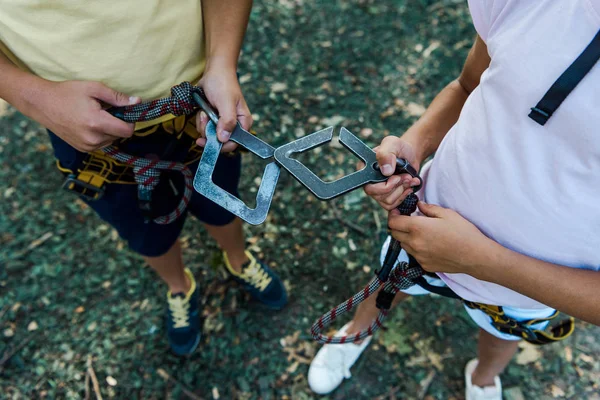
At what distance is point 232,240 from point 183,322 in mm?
449

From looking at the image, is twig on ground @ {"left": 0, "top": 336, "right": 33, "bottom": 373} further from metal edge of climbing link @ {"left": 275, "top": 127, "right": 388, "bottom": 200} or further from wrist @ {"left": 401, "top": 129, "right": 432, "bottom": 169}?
wrist @ {"left": 401, "top": 129, "right": 432, "bottom": 169}


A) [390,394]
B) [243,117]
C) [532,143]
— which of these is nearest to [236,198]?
[243,117]

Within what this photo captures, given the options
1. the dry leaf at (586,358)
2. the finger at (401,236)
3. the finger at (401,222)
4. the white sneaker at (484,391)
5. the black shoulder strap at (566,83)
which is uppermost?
the black shoulder strap at (566,83)

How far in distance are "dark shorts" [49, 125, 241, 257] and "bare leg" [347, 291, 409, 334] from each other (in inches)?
26.0

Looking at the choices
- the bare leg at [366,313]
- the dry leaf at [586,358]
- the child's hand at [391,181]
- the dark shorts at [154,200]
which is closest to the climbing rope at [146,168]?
the dark shorts at [154,200]

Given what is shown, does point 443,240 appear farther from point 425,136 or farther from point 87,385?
point 87,385

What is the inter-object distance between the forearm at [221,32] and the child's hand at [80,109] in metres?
0.29

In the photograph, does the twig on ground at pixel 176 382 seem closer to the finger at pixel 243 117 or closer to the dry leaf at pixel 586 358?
the finger at pixel 243 117

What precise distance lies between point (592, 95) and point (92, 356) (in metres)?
2.18

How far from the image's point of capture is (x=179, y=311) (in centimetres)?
204

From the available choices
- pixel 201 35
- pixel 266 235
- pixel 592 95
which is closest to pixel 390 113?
pixel 266 235

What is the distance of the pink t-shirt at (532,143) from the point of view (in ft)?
2.80

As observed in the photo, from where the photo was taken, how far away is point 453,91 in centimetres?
132

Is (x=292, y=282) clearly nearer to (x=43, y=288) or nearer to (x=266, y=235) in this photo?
(x=266, y=235)
